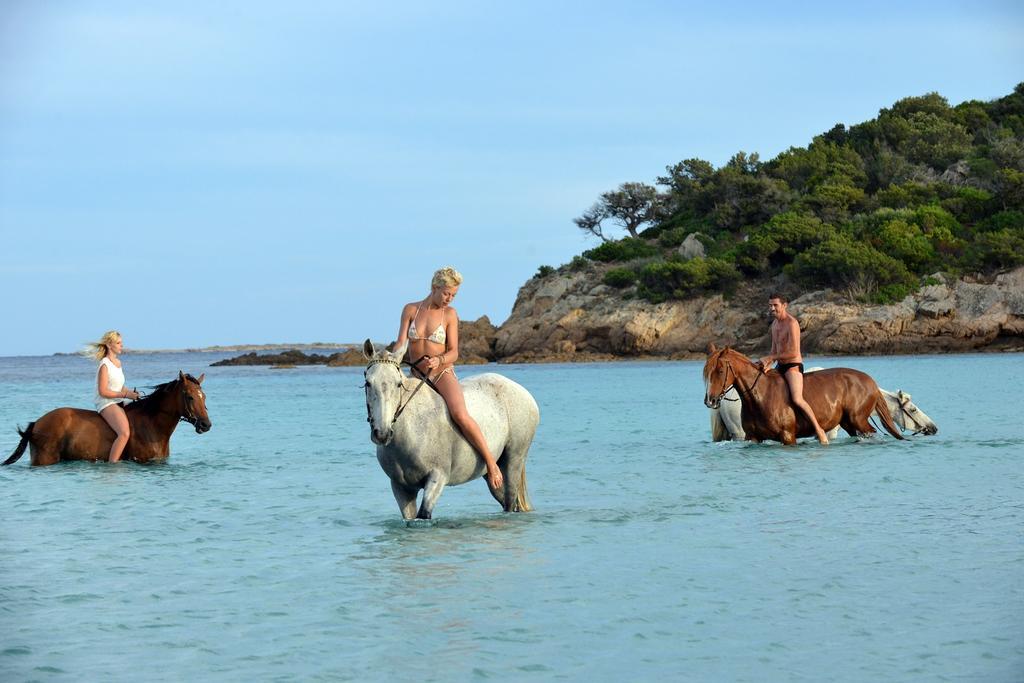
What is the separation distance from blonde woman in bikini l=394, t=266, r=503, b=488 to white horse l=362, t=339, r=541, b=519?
0.43 ft

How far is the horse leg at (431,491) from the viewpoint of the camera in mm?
8945

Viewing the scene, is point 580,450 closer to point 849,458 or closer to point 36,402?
point 849,458

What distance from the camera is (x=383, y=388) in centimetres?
852

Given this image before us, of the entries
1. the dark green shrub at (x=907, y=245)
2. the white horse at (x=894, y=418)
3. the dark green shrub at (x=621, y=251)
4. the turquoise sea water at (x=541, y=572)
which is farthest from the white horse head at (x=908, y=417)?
the dark green shrub at (x=621, y=251)

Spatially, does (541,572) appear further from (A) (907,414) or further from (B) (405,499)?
(A) (907,414)

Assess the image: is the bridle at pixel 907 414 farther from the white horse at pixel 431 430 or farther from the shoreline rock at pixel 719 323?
the shoreline rock at pixel 719 323

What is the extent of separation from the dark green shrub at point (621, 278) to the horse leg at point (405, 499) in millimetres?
62910

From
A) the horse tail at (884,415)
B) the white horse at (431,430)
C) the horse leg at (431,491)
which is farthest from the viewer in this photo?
the horse tail at (884,415)

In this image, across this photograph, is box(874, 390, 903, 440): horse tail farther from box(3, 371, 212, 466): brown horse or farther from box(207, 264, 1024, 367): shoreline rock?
box(207, 264, 1024, 367): shoreline rock

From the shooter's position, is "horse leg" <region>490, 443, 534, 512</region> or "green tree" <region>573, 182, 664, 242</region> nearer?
"horse leg" <region>490, 443, 534, 512</region>

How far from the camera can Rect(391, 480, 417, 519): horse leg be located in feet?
30.3

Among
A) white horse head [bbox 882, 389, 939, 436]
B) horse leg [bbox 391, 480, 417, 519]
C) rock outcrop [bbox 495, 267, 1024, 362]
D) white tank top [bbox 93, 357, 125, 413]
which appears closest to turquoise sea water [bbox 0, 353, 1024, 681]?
horse leg [bbox 391, 480, 417, 519]

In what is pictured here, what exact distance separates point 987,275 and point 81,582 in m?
59.0

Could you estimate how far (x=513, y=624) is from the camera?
6.29 m
